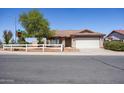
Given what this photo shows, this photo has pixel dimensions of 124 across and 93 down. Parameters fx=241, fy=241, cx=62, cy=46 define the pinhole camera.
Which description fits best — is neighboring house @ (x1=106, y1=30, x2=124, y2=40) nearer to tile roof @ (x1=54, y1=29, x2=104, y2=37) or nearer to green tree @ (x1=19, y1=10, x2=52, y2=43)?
tile roof @ (x1=54, y1=29, x2=104, y2=37)

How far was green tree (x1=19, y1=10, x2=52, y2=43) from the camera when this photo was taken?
35.0m

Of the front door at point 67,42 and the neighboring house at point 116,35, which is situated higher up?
the neighboring house at point 116,35

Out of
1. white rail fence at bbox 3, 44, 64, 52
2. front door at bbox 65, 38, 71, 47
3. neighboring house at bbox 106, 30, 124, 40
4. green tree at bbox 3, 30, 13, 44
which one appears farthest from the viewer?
neighboring house at bbox 106, 30, 124, 40

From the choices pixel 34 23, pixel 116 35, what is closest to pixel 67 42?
pixel 34 23

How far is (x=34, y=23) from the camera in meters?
35.2

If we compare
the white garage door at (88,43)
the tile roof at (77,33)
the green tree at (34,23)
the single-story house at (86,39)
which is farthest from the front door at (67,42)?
the green tree at (34,23)

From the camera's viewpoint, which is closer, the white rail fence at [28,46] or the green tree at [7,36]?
the white rail fence at [28,46]

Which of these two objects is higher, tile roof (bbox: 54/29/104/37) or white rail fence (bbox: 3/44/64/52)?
tile roof (bbox: 54/29/104/37)

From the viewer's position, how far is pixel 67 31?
4553 centimetres

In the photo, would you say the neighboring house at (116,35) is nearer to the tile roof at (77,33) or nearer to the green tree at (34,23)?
the tile roof at (77,33)

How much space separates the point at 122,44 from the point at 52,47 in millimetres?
8551

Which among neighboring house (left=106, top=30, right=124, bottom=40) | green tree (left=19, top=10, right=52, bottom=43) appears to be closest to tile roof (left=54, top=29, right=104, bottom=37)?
green tree (left=19, top=10, right=52, bottom=43)

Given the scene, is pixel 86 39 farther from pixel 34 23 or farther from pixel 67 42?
pixel 34 23

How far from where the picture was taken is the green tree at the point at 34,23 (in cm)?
3503
